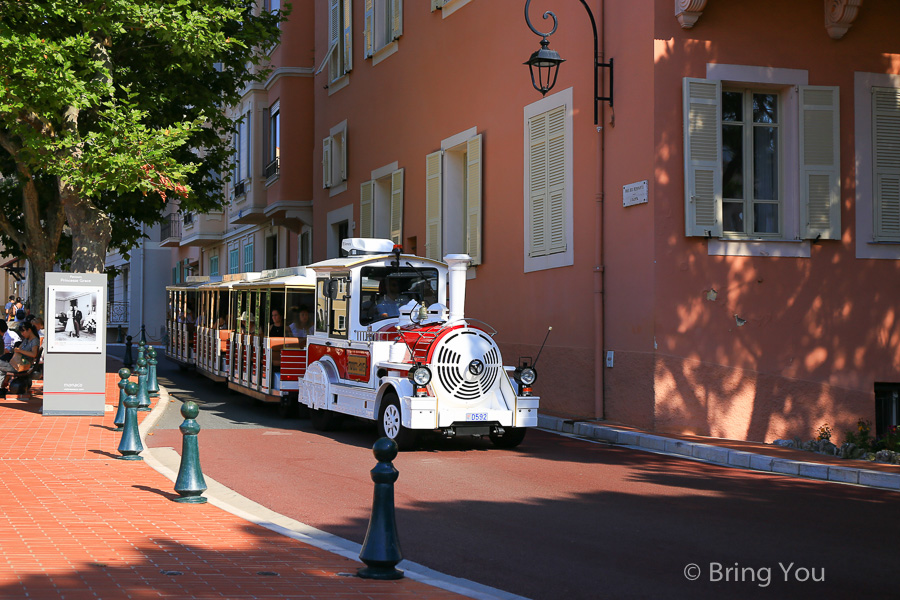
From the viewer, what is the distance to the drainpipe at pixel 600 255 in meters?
15.1

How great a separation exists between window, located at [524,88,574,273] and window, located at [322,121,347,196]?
10.6m

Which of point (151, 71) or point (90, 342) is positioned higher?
point (151, 71)

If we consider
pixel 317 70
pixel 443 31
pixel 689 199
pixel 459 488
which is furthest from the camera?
pixel 317 70

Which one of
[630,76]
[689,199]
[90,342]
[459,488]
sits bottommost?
[459,488]

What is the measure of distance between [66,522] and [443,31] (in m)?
16.1

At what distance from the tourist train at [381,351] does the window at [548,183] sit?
239 cm

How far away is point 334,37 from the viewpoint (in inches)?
1099

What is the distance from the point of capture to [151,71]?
18.5 meters

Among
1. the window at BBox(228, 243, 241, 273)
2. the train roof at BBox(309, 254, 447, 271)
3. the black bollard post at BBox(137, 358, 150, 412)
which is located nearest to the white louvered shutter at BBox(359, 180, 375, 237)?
the black bollard post at BBox(137, 358, 150, 412)

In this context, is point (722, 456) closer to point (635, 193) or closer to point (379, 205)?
point (635, 193)

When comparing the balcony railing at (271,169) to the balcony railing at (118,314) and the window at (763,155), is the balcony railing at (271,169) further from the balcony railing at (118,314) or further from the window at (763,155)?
the balcony railing at (118,314)

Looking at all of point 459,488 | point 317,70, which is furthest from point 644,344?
point 317,70

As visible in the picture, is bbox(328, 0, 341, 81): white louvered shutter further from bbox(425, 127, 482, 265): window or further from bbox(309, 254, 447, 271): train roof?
bbox(309, 254, 447, 271): train roof

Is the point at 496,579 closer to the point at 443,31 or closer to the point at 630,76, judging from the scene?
the point at 630,76
